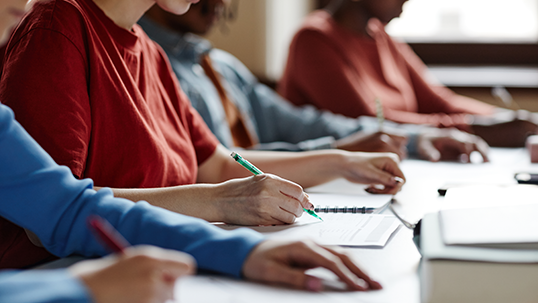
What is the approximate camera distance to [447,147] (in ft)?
4.66

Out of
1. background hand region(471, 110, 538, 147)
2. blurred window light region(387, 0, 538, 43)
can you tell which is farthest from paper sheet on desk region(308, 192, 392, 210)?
blurred window light region(387, 0, 538, 43)

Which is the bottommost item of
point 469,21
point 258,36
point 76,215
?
point 76,215

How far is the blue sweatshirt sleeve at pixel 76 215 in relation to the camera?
19.5 inches

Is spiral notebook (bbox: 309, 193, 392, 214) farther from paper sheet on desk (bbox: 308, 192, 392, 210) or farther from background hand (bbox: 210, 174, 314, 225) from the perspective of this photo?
background hand (bbox: 210, 174, 314, 225)

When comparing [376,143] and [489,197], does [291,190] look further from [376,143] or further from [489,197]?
[376,143]

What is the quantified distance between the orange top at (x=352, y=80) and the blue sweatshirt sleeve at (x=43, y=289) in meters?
1.58

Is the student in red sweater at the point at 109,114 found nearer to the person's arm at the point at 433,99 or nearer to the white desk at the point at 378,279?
the white desk at the point at 378,279

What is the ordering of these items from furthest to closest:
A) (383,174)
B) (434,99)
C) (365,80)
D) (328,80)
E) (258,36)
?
1. (258,36)
2. (434,99)
3. (365,80)
4. (328,80)
5. (383,174)

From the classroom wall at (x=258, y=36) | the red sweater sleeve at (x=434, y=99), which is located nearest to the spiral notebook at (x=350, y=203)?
the red sweater sleeve at (x=434, y=99)

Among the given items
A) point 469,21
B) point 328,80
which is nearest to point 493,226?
point 328,80

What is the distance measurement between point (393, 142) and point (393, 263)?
30.3 inches

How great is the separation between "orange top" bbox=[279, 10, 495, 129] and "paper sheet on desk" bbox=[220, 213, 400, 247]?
1129mm

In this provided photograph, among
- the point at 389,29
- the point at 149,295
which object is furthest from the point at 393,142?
the point at 389,29

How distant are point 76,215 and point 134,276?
8.0 inches
